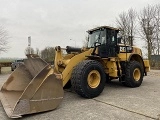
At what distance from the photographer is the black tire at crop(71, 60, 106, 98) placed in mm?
6059

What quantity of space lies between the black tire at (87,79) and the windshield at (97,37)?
162 centimetres

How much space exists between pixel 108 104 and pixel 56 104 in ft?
4.63

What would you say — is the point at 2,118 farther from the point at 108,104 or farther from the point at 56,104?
the point at 108,104

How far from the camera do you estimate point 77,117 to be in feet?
15.2

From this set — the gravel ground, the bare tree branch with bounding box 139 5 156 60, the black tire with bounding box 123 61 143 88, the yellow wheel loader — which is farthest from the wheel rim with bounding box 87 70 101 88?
the bare tree branch with bounding box 139 5 156 60

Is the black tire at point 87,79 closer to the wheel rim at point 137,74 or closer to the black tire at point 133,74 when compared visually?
the black tire at point 133,74

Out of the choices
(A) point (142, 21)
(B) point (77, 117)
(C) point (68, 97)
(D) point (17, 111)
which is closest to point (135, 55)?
(C) point (68, 97)

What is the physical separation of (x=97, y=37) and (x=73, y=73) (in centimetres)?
236

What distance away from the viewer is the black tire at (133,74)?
8039 millimetres

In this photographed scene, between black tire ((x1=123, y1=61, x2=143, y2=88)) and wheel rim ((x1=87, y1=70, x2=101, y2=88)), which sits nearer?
wheel rim ((x1=87, y1=70, x2=101, y2=88))

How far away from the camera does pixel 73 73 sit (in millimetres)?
6219

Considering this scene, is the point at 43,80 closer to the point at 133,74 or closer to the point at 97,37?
the point at 97,37

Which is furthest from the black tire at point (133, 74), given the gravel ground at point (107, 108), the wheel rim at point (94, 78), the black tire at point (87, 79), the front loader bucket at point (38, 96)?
the front loader bucket at point (38, 96)

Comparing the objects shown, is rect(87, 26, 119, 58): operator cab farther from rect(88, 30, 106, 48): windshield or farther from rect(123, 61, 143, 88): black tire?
rect(123, 61, 143, 88): black tire
